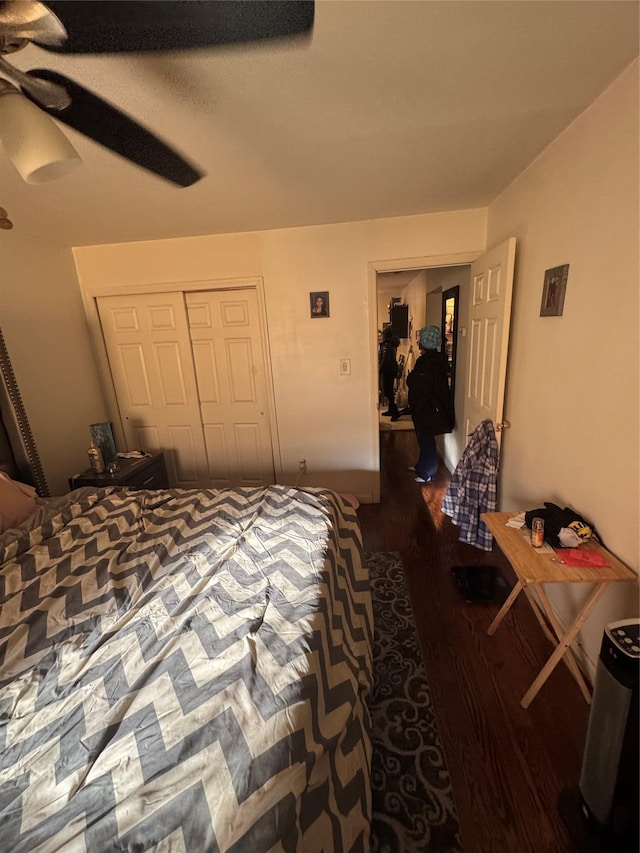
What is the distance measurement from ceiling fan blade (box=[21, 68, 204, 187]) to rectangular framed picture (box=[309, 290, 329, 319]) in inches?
47.0

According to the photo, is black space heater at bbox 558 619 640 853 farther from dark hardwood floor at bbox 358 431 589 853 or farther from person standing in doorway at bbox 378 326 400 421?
person standing in doorway at bbox 378 326 400 421

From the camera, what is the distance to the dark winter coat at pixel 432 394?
340 cm

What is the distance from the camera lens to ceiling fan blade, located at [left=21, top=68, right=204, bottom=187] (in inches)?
40.8

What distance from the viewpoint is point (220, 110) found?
1291 mm

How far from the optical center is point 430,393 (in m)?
3.42

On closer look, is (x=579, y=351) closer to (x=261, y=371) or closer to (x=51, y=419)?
(x=261, y=371)

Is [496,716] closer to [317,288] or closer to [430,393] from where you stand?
[430,393]

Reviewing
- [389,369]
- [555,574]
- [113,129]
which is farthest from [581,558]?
[389,369]

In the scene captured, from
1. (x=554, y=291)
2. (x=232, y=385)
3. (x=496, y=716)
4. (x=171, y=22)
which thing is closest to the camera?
(x=171, y=22)

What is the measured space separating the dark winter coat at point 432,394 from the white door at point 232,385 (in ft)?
4.97

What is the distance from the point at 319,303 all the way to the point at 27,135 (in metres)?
2.08

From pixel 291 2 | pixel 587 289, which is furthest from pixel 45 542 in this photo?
pixel 587 289

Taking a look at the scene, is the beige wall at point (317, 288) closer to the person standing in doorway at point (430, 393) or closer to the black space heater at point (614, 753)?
the person standing in doorway at point (430, 393)

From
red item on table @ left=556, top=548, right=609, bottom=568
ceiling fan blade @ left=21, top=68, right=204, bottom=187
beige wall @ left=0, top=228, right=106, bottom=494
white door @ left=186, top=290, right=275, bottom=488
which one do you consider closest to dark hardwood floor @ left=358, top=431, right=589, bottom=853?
red item on table @ left=556, top=548, right=609, bottom=568
